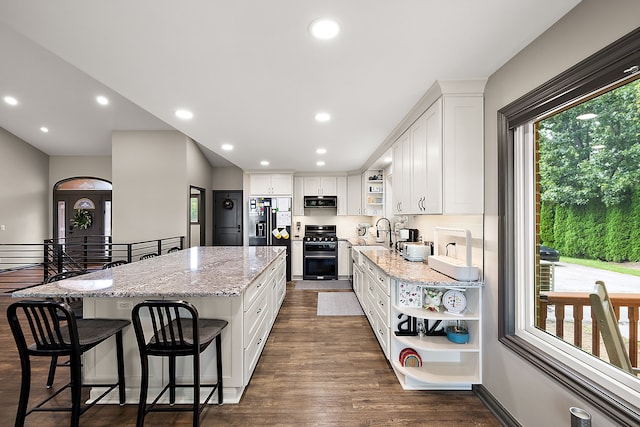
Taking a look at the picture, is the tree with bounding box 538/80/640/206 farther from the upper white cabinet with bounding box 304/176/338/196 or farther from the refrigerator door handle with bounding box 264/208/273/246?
the refrigerator door handle with bounding box 264/208/273/246

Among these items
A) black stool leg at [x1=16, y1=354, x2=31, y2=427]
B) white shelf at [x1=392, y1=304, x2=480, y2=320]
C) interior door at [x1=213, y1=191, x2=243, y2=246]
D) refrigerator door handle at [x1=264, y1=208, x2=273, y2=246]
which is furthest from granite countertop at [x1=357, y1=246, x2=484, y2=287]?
interior door at [x1=213, y1=191, x2=243, y2=246]

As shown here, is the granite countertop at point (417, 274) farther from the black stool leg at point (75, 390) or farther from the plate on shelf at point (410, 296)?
the black stool leg at point (75, 390)

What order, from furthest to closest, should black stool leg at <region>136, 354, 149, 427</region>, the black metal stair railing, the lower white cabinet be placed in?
the black metal stair railing → the lower white cabinet → black stool leg at <region>136, 354, 149, 427</region>

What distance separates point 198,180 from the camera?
23.9ft

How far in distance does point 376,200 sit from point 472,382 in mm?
3988

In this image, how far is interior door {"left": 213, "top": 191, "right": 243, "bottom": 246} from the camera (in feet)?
26.6

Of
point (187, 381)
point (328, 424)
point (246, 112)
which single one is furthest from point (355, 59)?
point (187, 381)

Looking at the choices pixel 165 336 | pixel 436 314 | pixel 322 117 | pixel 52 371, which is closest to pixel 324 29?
pixel 322 117

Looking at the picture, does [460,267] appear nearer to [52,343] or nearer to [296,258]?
[52,343]

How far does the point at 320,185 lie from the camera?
6762 millimetres

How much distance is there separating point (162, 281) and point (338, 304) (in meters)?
2.95

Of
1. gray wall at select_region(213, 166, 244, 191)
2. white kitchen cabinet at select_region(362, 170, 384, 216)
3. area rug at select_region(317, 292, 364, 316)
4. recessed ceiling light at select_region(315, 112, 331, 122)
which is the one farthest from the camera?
gray wall at select_region(213, 166, 244, 191)

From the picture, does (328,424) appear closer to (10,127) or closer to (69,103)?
(69,103)

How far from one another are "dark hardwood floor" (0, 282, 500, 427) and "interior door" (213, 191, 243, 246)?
5051 mm
